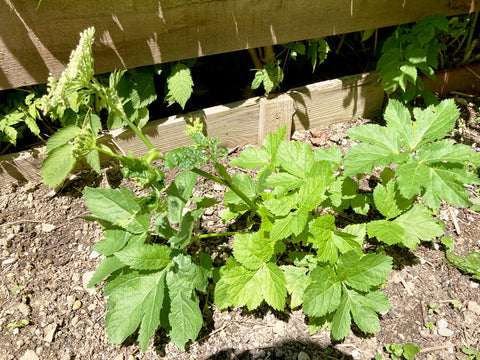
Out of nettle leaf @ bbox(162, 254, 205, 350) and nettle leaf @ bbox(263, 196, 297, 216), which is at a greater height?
nettle leaf @ bbox(263, 196, 297, 216)

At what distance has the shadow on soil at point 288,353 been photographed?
1896 millimetres

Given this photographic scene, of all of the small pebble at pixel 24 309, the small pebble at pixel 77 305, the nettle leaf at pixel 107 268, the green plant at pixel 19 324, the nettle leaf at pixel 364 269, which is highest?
the nettle leaf at pixel 107 268

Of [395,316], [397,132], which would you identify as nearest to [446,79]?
[397,132]

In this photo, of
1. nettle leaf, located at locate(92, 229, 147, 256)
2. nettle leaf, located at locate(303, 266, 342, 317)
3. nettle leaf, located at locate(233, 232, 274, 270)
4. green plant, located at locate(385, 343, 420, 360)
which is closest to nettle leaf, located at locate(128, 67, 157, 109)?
nettle leaf, located at locate(92, 229, 147, 256)

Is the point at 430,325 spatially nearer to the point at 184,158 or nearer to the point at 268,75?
the point at 184,158

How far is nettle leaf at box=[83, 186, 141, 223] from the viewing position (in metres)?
1.79

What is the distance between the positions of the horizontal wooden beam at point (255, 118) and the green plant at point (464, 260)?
1308 mm

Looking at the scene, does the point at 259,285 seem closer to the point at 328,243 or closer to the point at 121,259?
the point at 328,243

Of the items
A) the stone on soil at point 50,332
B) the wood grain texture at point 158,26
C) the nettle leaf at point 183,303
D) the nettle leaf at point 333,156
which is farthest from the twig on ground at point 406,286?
the stone on soil at point 50,332

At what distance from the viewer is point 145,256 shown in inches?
67.0

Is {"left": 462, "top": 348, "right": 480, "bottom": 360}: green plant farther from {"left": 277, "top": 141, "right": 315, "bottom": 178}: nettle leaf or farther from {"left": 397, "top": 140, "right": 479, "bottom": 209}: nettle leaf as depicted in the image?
{"left": 277, "top": 141, "right": 315, "bottom": 178}: nettle leaf

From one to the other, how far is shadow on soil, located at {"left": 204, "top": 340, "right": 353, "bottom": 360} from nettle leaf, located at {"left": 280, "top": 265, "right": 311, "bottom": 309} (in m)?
0.22

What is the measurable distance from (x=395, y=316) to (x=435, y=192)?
2.64 feet

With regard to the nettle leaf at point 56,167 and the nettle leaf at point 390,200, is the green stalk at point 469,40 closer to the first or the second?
the nettle leaf at point 390,200
